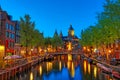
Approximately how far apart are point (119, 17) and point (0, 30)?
59079mm

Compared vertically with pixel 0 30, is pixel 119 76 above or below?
below

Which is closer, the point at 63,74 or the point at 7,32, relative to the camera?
the point at 63,74

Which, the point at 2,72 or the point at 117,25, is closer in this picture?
the point at 2,72

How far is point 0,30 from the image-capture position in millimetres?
100750

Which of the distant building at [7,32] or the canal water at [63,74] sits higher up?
the distant building at [7,32]

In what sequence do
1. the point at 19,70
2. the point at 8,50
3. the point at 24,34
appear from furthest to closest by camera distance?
the point at 8,50 < the point at 24,34 < the point at 19,70

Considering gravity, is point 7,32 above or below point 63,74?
above

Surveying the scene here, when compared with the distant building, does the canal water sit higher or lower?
lower

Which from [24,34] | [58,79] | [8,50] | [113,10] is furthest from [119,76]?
[8,50]

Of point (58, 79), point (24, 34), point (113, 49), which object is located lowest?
point (58, 79)

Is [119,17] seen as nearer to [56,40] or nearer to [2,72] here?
[2,72]

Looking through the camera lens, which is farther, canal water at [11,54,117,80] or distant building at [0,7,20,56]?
distant building at [0,7,20,56]

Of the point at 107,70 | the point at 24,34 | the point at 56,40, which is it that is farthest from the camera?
the point at 56,40

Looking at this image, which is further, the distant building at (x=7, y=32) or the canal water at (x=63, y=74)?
the distant building at (x=7, y=32)
